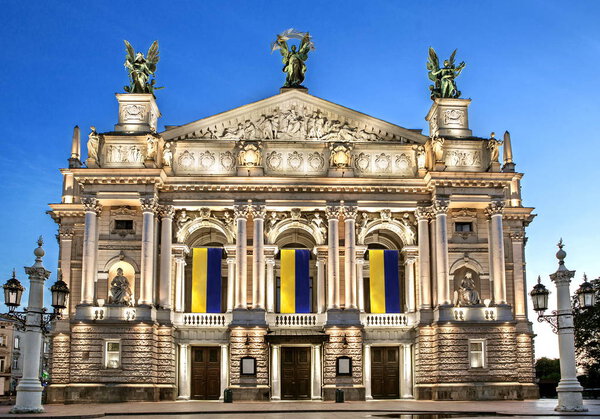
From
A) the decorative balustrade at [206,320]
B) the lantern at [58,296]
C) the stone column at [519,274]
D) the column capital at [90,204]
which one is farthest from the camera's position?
the stone column at [519,274]

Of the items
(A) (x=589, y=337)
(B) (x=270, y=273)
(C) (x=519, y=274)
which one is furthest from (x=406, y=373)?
(A) (x=589, y=337)

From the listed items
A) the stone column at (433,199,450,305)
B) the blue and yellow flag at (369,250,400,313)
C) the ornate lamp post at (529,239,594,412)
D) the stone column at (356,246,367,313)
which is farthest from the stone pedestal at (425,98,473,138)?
the ornate lamp post at (529,239,594,412)

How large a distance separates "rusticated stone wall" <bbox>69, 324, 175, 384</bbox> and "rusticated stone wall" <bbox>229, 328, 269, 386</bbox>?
4.80 m

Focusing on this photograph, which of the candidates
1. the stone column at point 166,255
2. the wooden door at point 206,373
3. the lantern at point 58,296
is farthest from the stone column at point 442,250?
the lantern at point 58,296

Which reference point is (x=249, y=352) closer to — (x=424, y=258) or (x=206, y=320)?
(x=206, y=320)

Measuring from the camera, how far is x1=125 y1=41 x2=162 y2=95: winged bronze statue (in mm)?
55656

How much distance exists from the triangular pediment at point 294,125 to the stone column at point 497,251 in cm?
665

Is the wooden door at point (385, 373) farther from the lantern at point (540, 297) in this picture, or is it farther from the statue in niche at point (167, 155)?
the lantern at point (540, 297)

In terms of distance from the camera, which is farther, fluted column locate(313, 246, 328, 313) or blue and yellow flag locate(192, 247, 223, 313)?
fluted column locate(313, 246, 328, 313)

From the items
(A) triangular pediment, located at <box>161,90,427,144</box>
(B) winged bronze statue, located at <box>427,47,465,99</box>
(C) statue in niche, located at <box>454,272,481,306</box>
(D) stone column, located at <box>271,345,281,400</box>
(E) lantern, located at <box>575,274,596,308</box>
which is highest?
(B) winged bronze statue, located at <box>427,47,465,99</box>

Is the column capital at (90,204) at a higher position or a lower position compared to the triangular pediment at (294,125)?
lower

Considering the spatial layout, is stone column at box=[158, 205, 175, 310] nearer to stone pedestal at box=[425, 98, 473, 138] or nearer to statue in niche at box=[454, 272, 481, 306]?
statue in niche at box=[454, 272, 481, 306]

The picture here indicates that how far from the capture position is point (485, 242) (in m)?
55.1

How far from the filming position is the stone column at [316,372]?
175 feet
